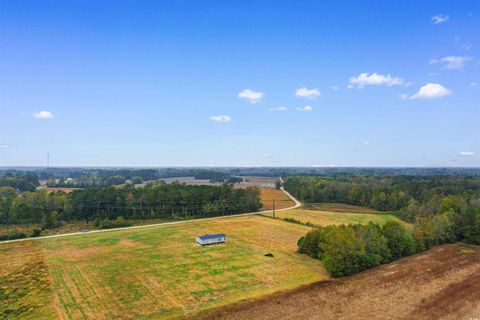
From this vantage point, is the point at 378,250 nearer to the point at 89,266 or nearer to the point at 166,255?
the point at 166,255

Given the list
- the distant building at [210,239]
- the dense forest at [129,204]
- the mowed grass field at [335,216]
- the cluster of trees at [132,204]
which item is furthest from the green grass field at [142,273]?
the cluster of trees at [132,204]

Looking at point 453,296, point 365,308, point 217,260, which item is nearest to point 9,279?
point 217,260

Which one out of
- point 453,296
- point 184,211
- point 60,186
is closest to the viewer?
point 453,296

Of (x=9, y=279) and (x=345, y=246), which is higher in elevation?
(x=345, y=246)

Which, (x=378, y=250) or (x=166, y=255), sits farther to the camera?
(x=166, y=255)

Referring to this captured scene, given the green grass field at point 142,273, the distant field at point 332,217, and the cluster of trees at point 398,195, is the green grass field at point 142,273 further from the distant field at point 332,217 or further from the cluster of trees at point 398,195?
the cluster of trees at point 398,195

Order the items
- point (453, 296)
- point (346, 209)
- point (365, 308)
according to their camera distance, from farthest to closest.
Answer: point (346, 209), point (453, 296), point (365, 308)
